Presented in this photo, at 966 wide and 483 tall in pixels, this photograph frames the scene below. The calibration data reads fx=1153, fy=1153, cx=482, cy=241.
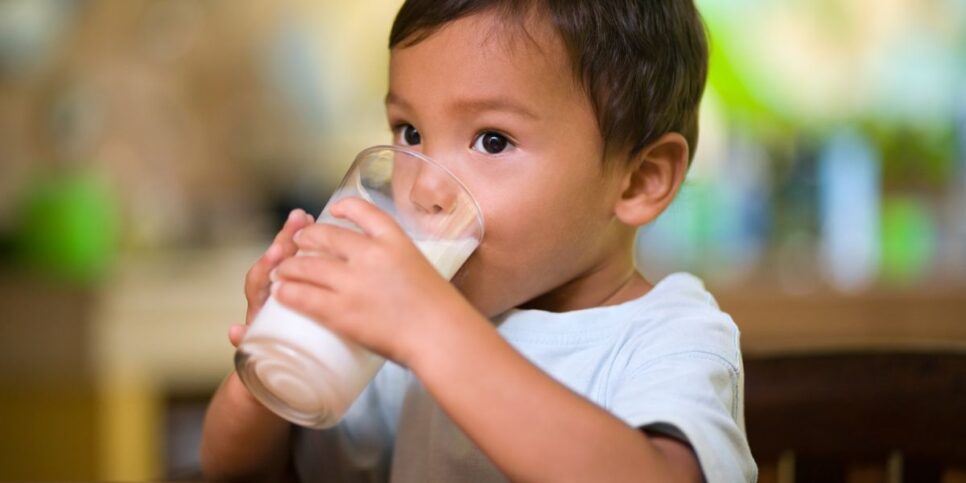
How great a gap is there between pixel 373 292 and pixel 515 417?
4.4 inches

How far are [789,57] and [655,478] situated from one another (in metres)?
2.36

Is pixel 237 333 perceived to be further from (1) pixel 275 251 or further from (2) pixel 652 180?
(2) pixel 652 180

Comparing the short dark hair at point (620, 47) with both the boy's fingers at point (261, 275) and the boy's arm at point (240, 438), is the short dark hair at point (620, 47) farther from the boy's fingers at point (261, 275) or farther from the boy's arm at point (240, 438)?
the boy's arm at point (240, 438)

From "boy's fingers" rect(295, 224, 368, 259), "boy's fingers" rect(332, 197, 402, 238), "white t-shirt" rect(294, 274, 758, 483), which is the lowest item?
"white t-shirt" rect(294, 274, 758, 483)

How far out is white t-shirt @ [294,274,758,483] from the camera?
743 mm

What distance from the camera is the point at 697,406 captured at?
2.43 ft

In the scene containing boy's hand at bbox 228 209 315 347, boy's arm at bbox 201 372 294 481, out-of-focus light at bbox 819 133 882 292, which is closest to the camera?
boy's hand at bbox 228 209 315 347

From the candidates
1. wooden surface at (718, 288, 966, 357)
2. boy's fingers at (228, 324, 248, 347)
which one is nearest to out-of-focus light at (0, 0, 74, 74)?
Answer: wooden surface at (718, 288, 966, 357)

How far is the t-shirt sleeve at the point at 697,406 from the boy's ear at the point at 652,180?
0.54ft

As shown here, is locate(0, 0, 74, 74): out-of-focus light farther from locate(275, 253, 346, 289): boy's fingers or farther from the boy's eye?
locate(275, 253, 346, 289): boy's fingers

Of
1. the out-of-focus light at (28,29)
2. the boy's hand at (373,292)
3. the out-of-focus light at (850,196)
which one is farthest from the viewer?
the out-of-focus light at (28,29)

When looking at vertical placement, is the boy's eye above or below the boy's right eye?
above

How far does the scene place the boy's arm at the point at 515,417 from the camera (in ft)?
2.21

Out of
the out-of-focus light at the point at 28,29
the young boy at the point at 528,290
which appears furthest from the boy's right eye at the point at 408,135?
the out-of-focus light at the point at 28,29
